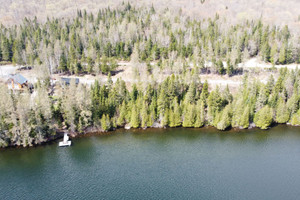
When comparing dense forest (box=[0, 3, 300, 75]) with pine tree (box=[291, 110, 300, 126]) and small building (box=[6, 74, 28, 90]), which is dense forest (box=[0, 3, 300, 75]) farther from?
pine tree (box=[291, 110, 300, 126])

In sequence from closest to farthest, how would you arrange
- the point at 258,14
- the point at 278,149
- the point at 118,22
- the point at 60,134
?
1. the point at 278,149
2. the point at 60,134
3. the point at 118,22
4. the point at 258,14

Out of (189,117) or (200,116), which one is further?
(200,116)

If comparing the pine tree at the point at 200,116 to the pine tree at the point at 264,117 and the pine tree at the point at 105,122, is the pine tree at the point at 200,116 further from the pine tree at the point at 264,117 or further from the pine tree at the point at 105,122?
the pine tree at the point at 105,122

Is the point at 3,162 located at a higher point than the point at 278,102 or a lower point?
lower

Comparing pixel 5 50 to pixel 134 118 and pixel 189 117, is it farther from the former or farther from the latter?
pixel 189 117

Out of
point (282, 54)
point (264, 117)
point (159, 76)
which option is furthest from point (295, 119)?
point (282, 54)

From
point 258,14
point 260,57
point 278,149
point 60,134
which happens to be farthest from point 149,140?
point 258,14

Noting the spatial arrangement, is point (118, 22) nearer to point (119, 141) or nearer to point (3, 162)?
point (119, 141)
